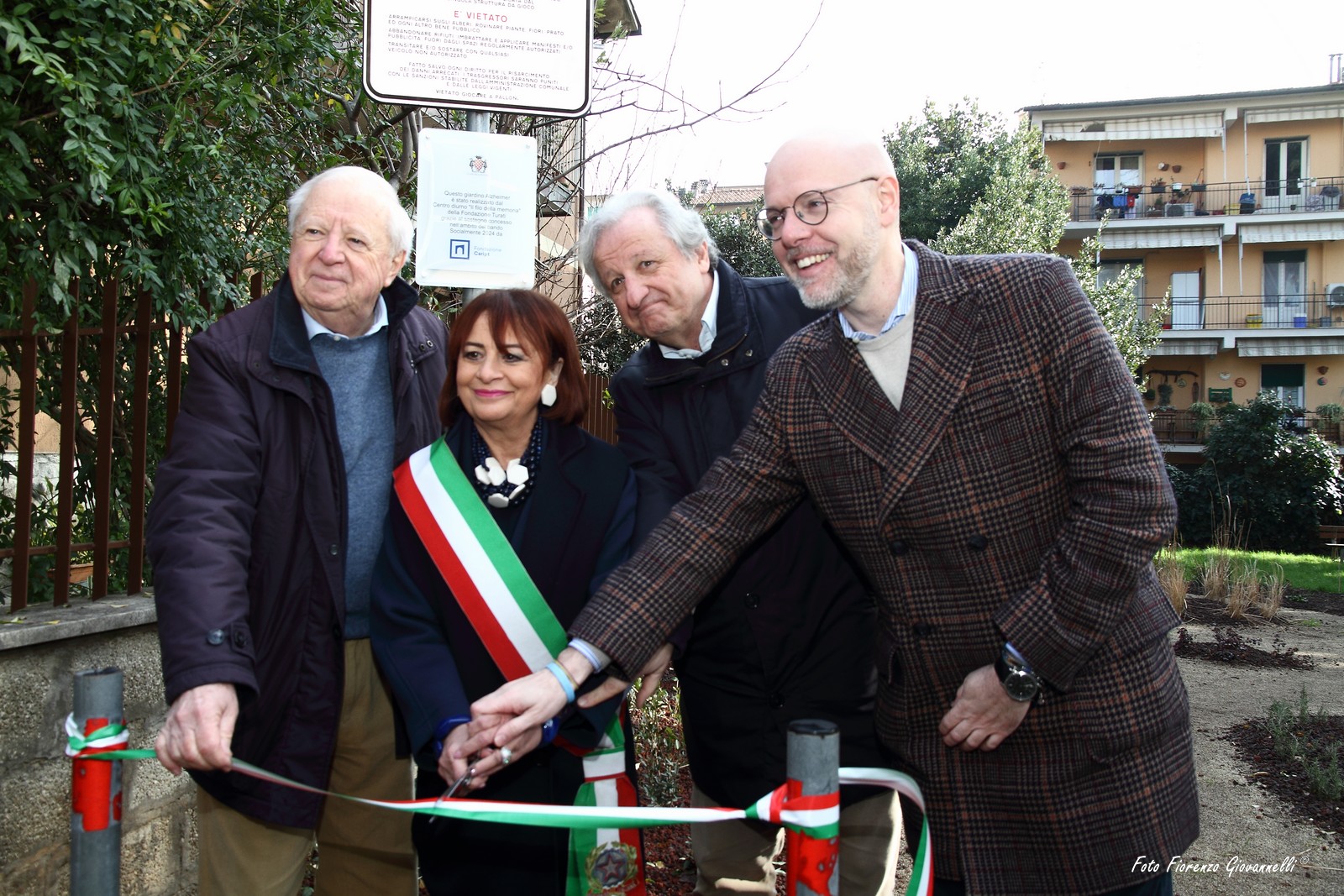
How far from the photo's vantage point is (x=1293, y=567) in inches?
664

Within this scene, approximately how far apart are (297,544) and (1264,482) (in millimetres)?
25703

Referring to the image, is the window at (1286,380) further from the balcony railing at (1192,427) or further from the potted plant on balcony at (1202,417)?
the potted plant on balcony at (1202,417)

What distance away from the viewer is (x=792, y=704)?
9.06ft

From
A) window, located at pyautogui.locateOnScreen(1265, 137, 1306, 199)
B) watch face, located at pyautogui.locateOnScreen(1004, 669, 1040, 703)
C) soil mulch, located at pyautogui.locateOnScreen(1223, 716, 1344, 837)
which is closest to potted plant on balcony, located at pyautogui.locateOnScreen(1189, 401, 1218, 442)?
window, located at pyautogui.locateOnScreen(1265, 137, 1306, 199)

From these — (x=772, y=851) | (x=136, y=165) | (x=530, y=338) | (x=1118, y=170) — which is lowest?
(x=772, y=851)

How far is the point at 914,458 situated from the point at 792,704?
91 centimetres

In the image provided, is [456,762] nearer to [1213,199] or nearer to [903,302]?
[903,302]

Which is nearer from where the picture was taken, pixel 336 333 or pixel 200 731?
pixel 200 731

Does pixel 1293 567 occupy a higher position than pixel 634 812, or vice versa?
pixel 634 812

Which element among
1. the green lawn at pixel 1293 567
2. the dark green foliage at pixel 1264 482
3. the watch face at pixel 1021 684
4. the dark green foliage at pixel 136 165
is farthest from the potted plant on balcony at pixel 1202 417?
the watch face at pixel 1021 684

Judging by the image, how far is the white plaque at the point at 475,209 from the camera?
3311mm

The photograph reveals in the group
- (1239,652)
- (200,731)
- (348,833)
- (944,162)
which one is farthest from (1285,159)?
(200,731)

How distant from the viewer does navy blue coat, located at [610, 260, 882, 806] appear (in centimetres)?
277

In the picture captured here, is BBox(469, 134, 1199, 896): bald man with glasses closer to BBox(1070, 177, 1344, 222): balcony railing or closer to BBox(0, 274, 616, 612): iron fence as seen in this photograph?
BBox(0, 274, 616, 612): iron fence
